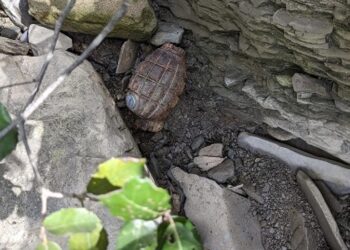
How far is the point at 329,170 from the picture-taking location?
1789mm

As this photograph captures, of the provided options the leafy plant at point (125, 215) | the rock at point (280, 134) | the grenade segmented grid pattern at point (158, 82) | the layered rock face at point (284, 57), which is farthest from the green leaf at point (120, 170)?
the rock at point (280, 134)

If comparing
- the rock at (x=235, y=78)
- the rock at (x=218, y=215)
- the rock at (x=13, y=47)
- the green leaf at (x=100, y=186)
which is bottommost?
the rock at (x=218, y=215)

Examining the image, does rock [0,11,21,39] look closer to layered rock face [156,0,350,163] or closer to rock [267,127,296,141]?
layered rock face [156,0,350,163]

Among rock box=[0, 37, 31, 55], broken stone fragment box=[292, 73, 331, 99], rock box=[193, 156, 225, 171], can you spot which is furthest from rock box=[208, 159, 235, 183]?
rock box=[0, 37, 31, 55]

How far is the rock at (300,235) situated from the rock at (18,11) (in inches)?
42.6

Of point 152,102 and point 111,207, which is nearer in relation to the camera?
point 111,207

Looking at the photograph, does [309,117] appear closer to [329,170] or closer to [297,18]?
[329,170]

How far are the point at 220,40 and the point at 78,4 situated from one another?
0.44 metres

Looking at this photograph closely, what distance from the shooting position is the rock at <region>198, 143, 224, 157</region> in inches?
73.4

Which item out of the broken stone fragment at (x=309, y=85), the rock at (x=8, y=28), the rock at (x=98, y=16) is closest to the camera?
the broken stone fragment at (x=309, y=85)

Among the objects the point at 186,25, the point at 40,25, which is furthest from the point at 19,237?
the point at 186,25

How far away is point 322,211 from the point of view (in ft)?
5.76

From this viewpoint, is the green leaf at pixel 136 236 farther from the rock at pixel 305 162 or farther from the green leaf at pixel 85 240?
the rock at pixel 305 162

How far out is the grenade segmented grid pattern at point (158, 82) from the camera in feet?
5.93
